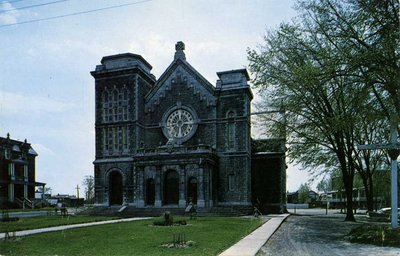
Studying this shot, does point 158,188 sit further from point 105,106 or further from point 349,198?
point 349,198

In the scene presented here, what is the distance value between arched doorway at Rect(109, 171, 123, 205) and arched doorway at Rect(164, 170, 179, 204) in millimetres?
6266

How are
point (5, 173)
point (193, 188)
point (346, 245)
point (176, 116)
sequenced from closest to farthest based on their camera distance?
point (346, 245) → point (193, 188) → point (176, 116) → point (5, 173)

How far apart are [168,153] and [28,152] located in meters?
34.5

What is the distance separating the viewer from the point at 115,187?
41.6 m

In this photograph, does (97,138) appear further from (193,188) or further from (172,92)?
(193,188)

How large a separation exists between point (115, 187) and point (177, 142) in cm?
884

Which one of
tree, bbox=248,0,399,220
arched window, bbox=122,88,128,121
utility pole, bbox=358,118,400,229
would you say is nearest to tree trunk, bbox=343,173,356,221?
tree, bbox=248,0,399,220

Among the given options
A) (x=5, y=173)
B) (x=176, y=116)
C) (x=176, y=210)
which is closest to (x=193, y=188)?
(x=176, y=210)

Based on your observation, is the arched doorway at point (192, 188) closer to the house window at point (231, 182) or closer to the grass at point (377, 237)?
the house window at point (231, 182)

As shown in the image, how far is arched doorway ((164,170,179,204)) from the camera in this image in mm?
37750

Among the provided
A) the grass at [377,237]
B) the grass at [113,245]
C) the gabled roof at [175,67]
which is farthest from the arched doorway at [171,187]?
the grass at [377,237]

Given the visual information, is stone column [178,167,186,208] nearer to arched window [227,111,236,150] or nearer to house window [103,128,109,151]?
arched window [227,111,236,150]

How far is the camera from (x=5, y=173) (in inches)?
2132

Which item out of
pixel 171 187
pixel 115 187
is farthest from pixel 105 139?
pixel 171 187
